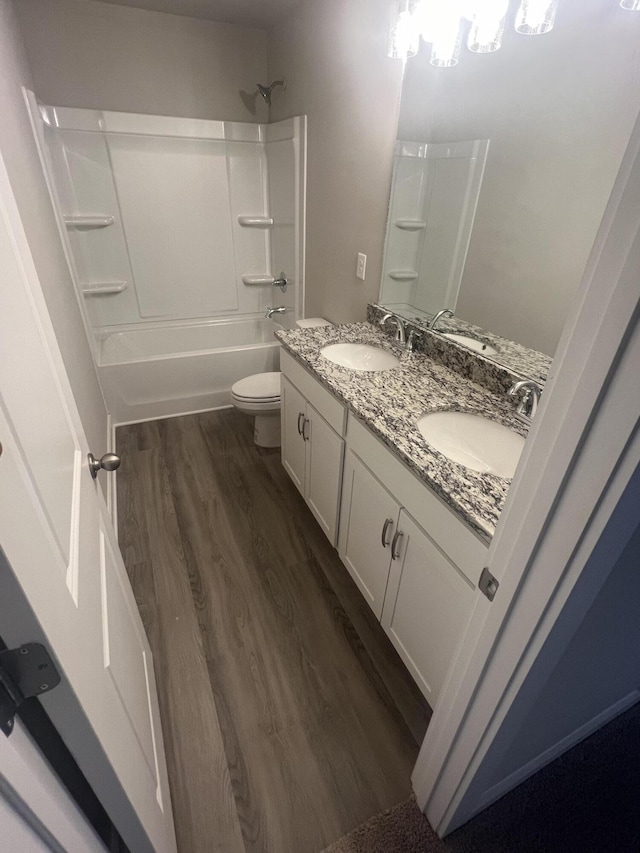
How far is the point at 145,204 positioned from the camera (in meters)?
2.90

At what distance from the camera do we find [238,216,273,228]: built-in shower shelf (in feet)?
10.4

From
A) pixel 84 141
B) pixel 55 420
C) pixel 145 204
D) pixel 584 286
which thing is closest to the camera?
pixel 584 286

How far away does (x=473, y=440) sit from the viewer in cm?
134

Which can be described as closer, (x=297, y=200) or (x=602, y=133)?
(x=602, y=133)

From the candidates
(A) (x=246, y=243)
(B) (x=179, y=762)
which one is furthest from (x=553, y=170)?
(A) (x=246, y=243)

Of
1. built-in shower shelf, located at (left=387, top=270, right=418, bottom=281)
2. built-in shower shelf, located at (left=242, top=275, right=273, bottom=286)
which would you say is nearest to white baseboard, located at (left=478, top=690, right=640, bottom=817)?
built-in shower shelf, located at (left=387, top=270, right=418, bottom=281)

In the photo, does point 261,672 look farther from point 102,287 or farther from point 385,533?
point 102,287

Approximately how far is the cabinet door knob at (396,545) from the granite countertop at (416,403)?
249 mm

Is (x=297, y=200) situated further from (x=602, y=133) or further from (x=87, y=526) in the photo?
(x=87, y=526)

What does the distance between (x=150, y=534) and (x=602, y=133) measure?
7.29ft

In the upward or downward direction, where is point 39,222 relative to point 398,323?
upward

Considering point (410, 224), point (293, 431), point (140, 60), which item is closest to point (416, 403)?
point (293, 431)

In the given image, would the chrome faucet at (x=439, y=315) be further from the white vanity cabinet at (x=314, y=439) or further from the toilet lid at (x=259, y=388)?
the toilet lid at (x=259, y=388)

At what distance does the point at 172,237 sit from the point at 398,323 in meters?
2.08
